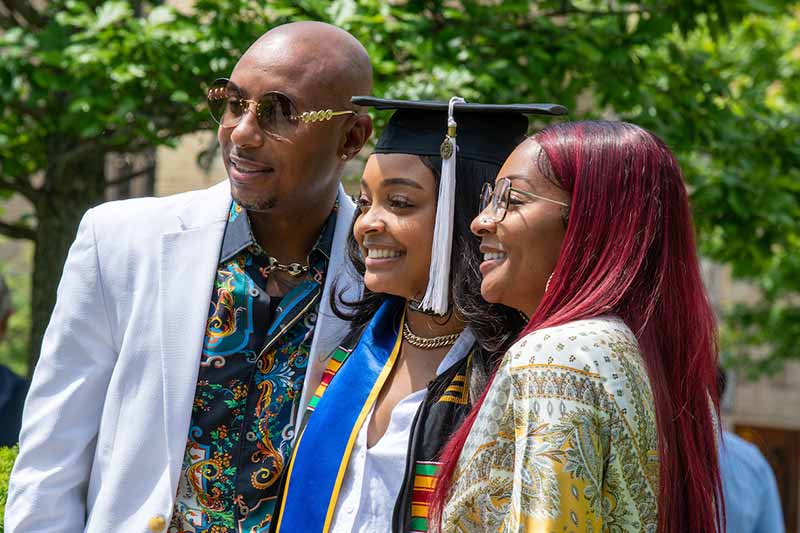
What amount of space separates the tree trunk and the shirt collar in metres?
2.85

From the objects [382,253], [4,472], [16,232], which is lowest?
[4,472]

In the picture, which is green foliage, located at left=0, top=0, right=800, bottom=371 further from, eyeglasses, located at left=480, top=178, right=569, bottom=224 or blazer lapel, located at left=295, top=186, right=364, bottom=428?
eyeglasses, located at left=480, top=178, right=569, bottom=224

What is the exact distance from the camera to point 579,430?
1.97m

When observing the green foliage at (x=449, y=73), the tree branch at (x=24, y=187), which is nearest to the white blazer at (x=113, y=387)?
the green foliage at (x=449, y=73)

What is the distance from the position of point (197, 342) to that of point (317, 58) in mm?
868

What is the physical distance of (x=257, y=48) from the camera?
305 centimetres

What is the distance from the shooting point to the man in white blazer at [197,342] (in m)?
2.74

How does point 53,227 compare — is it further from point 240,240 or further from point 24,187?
point 240,240

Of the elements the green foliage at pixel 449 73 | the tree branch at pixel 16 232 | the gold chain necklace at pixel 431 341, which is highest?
the green foliage at pixel 449 73

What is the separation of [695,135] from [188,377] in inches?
133

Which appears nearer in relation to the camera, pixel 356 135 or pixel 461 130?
pixel 461 130

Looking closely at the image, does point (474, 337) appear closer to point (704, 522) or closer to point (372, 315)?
point (372, 315)

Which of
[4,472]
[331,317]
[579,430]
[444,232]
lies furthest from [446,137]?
[4,472]

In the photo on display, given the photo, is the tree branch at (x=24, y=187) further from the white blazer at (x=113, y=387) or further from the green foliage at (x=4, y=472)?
the white blazer at (x=113, y=387)
